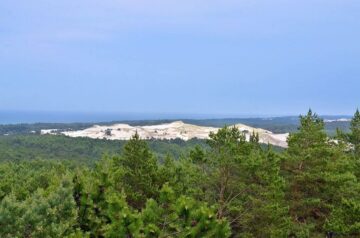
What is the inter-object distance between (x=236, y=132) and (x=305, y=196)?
14.4 ft

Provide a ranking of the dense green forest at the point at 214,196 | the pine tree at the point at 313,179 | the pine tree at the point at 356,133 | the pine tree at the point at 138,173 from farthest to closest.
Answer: the pine tree at the point at 356,133
the pine tree at the point at 138,173
the pine tree at the point at 313,179
the dense green forest at the point at 214,196

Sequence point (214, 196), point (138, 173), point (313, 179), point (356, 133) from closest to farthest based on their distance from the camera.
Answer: point (313, 179), point (214, 196), point (138, 173), point (356, 133)

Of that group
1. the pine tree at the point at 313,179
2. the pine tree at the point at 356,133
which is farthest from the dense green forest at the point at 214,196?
the pine tree at the point at 356,133

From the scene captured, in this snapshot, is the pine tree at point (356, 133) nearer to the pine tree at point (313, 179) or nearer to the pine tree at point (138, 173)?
the pine tree at point (313, 179)

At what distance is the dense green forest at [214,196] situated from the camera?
14.4 m

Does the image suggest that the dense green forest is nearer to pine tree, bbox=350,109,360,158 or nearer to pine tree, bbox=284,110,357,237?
pine tree, bbox=284,110,357,237

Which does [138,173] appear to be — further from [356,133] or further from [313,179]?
[356,133]

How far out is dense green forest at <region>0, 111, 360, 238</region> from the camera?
14.4 meters

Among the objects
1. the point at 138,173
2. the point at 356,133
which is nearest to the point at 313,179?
the point at 138,173

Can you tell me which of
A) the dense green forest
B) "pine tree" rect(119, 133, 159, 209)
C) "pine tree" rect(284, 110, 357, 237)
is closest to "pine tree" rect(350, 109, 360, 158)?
the dense green forest

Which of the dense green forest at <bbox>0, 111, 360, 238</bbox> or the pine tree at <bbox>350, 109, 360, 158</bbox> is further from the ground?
the pine tree at <bbox>350, 109, 360, 158</bbox>

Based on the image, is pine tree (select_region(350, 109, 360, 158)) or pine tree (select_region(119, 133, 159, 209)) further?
pine tree (select_region(350, 109, 360, 158))

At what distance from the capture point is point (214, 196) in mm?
22703

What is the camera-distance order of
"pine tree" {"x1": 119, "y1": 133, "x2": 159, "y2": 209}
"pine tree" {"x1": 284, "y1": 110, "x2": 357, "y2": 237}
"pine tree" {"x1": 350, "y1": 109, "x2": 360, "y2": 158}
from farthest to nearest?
1. "pine tree" {"x1": 350, "y1": 109, "x2": 360, "y2": 158}
2. "pine tree" {"x1": 119, "y1": 133, "x2": 159, "y2": 209}
3. "pine tree" {"x1": 284, "y1": 110, "x2": 357, "y2": 237}
